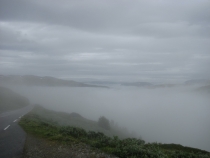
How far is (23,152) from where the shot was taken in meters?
13.9

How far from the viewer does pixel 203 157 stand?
1627cm

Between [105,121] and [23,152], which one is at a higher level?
[23,152]

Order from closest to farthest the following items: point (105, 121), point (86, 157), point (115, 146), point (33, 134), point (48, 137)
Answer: point (86, 157), point (115, 146), point (48, 137), point (33, 134), point (105, 121)

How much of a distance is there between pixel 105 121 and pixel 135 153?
199ft

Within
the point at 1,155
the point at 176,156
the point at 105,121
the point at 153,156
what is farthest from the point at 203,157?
the point at 105,121

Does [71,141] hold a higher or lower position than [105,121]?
higher

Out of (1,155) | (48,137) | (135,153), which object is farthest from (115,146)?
(1,155)

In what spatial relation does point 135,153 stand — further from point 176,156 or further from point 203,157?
point 203,157

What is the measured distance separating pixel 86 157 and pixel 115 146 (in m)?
3.31

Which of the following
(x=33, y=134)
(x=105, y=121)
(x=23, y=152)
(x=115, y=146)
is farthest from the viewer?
(x=105, y=121)

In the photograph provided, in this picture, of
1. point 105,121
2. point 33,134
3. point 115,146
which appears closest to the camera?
point 115,146

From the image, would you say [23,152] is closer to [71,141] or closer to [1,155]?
[1,155]

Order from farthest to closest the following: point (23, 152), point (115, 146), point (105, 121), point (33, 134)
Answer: point (105, 121), point (33, 134), point (115, 146), point (23, 152)

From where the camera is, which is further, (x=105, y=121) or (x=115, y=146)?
(x=105, y=121)
